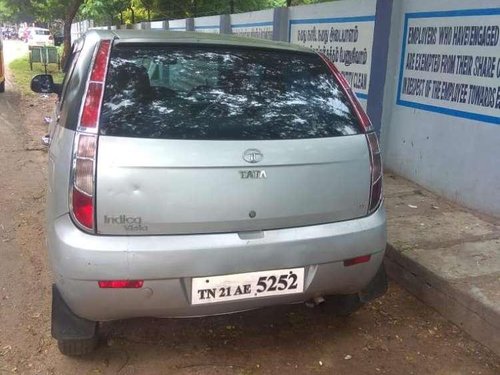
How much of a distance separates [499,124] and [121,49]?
3.24 m

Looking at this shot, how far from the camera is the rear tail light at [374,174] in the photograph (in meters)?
2.71

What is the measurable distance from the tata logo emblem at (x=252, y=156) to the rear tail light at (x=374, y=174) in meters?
0.62

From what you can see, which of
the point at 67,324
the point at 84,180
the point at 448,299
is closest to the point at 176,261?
the point at 84,180

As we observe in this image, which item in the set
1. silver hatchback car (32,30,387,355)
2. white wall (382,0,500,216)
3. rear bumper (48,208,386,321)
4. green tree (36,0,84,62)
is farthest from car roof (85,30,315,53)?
green tree (36,0,84,62)

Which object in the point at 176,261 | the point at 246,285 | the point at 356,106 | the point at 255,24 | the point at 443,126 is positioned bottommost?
the point at 246,285

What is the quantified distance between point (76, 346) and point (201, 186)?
1107 mm

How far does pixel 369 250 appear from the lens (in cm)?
270

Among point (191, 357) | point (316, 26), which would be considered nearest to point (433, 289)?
point (191, 357)

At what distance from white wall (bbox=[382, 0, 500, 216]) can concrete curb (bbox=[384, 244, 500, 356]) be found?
125 centimetres

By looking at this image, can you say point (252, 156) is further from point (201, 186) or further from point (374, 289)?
point (374, 289)

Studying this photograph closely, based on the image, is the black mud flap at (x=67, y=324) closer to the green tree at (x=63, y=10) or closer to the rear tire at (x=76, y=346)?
the rear tire at (x=76, y=346)

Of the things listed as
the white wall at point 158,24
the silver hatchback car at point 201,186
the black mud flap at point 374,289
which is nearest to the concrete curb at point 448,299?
the black mud flap at point 374,289

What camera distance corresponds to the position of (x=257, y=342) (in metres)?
3.03

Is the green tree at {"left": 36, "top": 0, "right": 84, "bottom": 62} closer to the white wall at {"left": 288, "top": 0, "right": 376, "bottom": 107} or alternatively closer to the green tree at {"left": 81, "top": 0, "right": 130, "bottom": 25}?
the green tree at {"left": 81, "top": 0, "right": 130, "bottom": 25}
